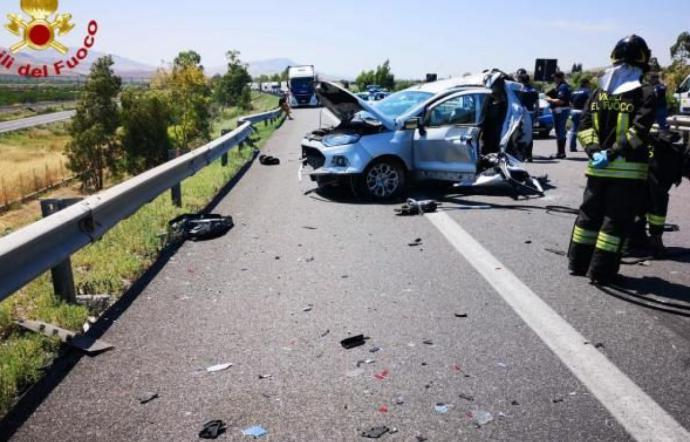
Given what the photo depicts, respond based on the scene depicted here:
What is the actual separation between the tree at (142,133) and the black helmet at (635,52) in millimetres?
43255

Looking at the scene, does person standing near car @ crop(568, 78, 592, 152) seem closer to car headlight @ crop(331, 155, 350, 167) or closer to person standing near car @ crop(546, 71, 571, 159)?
person standing near car @ crop(546, 71, 571, 159)

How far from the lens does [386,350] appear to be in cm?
371

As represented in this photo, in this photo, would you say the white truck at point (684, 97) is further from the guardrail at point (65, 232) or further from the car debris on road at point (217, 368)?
the car debris on road at point (217, 368)

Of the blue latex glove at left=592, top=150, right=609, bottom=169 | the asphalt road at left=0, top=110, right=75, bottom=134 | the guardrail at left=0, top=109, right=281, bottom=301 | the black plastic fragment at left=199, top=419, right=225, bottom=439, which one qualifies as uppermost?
the blue latex glove at left=592, top=150, right=609, bottom=169

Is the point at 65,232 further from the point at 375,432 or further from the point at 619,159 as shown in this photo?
the point at 619,159

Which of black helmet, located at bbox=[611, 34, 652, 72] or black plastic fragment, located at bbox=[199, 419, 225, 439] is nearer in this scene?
black plastic fragment, located at bbox=[199, 419, 225, 439]

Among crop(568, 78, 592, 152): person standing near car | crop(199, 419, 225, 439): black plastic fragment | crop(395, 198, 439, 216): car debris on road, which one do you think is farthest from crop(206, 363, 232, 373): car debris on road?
crop(568, 78, 592, 152): person standing near car

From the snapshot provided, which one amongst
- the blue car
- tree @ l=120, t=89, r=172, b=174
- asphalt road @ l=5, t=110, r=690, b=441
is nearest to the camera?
asphalt road @ l=5, t=110, r=690, b=441

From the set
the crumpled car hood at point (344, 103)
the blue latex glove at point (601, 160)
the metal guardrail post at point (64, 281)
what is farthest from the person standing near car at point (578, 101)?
the metal guardrail post at point (64, 281)

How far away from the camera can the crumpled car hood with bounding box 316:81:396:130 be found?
29.5 ft

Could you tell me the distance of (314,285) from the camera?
505 cm

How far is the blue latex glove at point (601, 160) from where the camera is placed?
195 inches

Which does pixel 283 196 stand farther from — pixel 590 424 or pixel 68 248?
pixel 590 424

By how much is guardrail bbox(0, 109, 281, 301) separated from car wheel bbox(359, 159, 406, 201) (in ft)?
10.5
